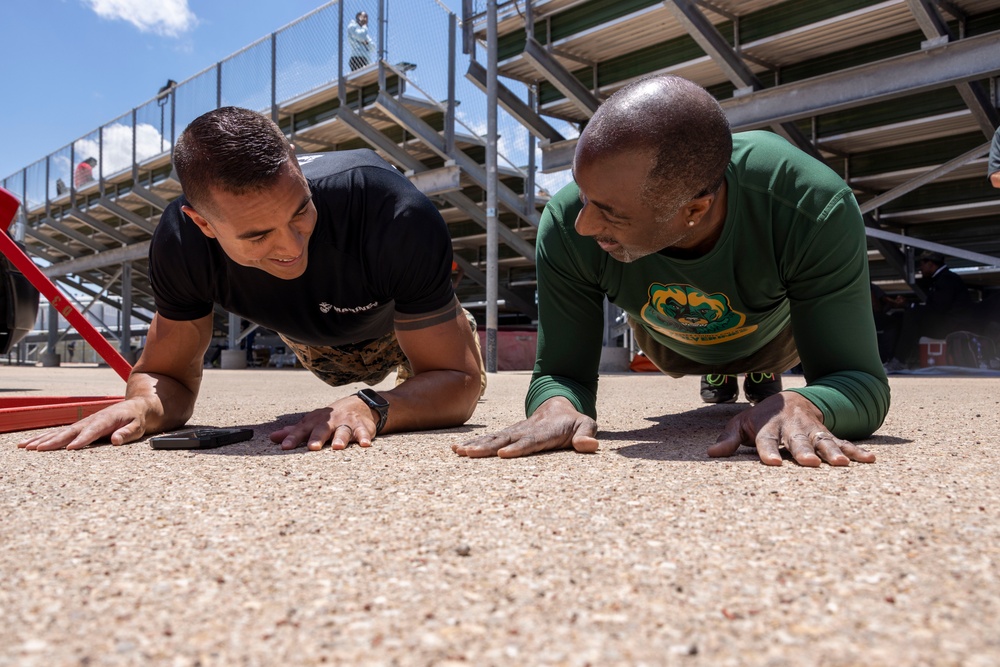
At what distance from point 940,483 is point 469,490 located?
0.86m

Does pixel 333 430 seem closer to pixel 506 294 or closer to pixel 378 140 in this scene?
pixel 378 140

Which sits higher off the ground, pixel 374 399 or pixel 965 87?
pixel 965 87

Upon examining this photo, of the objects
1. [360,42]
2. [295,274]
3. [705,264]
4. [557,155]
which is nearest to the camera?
[705,264]

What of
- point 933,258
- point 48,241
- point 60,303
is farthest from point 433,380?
point 48,241

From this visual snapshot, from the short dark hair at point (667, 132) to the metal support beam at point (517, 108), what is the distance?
7.65 meters

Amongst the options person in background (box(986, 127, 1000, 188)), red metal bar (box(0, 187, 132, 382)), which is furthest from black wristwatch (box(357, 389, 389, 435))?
person in background (box(986, 127, 1000, 188))

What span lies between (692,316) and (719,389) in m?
1.42

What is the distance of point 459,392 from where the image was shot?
234 centimetres

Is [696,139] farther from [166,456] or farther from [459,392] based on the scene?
[166,456]

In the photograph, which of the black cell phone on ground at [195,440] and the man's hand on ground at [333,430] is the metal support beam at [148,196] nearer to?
the black cell phone on ground at [195,440]

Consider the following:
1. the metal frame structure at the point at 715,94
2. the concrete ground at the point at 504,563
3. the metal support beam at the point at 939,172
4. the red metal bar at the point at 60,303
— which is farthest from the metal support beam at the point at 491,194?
the concrete ground at the point at 504,563

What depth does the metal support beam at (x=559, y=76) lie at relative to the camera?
27.0ft

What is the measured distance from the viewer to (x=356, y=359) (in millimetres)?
3111

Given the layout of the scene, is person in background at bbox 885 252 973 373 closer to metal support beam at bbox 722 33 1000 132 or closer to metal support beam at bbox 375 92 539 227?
metal support beam at bbox 722 33 1000 132
